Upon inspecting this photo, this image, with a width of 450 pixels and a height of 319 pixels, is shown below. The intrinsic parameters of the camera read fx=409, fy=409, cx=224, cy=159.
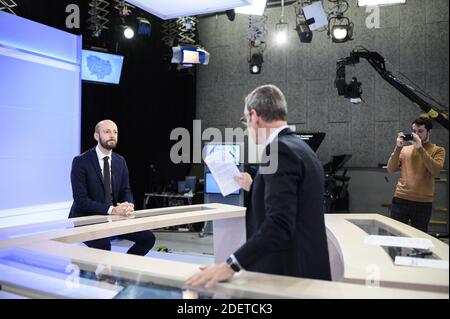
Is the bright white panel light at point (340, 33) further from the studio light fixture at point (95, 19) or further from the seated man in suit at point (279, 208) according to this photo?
the seated man in suit at point (279, 208)

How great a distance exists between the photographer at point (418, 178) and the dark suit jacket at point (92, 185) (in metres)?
2.14

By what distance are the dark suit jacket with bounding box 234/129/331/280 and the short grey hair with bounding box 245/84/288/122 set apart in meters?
0.06

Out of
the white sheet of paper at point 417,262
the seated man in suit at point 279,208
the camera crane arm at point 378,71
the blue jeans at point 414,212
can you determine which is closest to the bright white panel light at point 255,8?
the camera crane arm at point 378,71

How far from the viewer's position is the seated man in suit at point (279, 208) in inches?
48.2

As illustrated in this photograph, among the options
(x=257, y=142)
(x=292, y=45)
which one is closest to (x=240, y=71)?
(x=292, y=45)

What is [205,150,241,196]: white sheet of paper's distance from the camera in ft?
5.39

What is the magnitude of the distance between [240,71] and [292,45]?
1.08 metres

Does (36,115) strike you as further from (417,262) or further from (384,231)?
(417,262)

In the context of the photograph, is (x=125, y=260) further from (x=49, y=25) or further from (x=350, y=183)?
(x=350, y=183)

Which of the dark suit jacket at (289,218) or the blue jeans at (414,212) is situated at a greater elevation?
the dark suit jacket at (289,218)

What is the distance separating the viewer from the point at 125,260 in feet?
4.90

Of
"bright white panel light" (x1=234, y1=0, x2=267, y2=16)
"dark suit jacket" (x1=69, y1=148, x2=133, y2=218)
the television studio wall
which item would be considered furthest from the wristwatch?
the television studio wall

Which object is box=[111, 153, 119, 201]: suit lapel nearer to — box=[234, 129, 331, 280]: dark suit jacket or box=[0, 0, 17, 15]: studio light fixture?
box=[234, 129, 331, 280]: dark suit jacket
